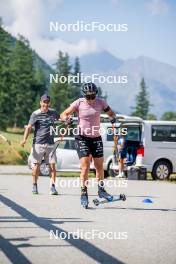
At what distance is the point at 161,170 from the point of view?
19938 mm

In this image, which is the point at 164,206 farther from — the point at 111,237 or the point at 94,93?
the point at 111,237

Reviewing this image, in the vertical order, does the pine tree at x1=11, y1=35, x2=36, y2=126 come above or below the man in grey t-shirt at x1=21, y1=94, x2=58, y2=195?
above

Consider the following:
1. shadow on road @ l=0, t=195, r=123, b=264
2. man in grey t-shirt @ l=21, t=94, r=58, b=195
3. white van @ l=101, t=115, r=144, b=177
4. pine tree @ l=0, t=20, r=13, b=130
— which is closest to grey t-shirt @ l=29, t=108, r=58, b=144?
man in grey t-shirt @ l=21, t=94, r=58, b=195

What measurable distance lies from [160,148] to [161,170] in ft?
2.40

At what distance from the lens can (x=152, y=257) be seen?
5777 millimetres

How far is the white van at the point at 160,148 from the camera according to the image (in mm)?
19688

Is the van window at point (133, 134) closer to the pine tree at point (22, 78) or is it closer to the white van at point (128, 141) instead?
the white van at point (128, 141)

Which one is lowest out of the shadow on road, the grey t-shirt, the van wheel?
the shadow on road

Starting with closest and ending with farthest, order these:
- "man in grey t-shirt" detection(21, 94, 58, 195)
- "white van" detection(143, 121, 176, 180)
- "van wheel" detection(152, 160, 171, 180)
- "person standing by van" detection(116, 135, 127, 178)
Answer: "man in grey t-shirt" detection(21, 94, 58, 195), "person standing by van" detection(116, 135, 127, 178), "white van" detection(143, 121, 176, 180), "van wheel" detection(152, 160, 171, 180)

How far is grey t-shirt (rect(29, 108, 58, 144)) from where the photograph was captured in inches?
475

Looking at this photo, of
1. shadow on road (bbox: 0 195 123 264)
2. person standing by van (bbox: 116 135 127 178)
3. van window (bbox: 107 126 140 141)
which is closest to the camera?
shadow on road (bbox: 0 195 123 264)

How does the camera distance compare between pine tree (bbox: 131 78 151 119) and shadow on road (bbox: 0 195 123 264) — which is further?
pine tree (bbox: 131 78 151 119)

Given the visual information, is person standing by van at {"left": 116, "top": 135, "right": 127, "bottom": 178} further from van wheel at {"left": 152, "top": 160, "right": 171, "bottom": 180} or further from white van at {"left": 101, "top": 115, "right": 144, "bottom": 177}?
van wheel at {"left": 152, "top": 160, "right": 171, "bottom": 180}

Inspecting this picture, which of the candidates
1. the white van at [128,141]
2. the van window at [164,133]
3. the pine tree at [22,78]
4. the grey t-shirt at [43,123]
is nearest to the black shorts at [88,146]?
the grey t-shirt at [43,123]
